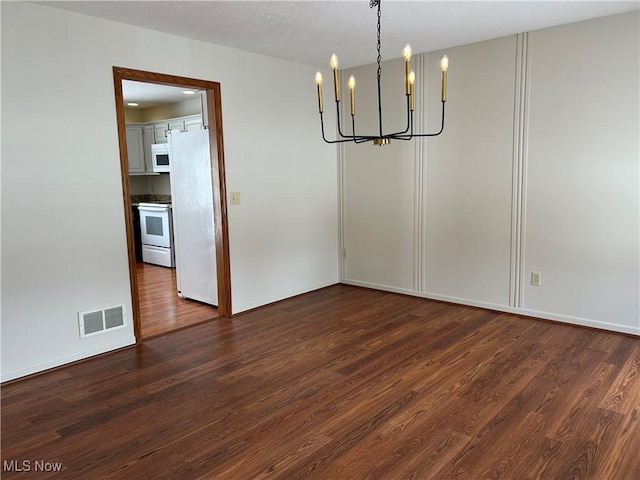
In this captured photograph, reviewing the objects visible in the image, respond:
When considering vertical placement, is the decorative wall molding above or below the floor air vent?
above

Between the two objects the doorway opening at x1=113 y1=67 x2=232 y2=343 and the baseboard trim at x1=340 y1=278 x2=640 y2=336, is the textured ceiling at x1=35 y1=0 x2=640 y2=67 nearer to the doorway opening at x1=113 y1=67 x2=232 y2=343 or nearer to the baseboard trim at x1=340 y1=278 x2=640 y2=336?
the doorway opening at x1=113 y1=67 x2=232 y2=343

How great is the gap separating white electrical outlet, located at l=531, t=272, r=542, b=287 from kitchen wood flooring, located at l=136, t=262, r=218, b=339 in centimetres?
290

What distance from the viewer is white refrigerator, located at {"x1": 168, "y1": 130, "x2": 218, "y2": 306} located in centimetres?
463

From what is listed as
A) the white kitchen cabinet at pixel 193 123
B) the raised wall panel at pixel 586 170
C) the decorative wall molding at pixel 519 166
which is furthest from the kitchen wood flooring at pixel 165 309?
the raised wall panel at pixel 586 170

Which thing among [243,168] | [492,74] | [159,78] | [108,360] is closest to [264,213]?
[243,168]

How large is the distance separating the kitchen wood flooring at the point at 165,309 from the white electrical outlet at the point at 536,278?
2898mm

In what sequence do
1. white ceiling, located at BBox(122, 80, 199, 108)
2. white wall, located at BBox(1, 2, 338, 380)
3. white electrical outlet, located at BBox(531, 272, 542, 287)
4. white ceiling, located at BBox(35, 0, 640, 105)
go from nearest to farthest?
white wall, located at BBox(1, 2, 338, 380), white ceiling, located at BBox(35, 0, 640, 105), white electrical outlet, located at BBox(531, 272, 542, 287), white ceiling, located at BBox(122, 80, 199, 108)

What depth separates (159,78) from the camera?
3.75m

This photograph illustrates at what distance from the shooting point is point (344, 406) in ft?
8.89

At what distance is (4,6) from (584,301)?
4679 mm

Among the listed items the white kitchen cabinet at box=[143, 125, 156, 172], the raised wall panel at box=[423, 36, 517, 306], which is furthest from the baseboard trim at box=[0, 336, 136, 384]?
the white kitchen cabinet at box=[143, 125, 156, 172]

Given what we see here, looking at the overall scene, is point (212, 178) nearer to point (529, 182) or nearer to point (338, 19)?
point (338, 19)
